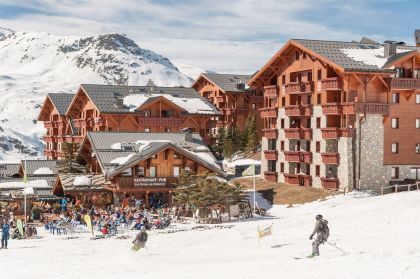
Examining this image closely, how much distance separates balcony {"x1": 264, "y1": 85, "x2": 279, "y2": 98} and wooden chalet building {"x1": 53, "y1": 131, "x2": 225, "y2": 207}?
12.7 m

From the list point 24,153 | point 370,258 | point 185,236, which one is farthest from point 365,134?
point 24,153

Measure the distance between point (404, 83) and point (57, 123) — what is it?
5025 cm

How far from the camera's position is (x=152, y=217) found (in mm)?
43844

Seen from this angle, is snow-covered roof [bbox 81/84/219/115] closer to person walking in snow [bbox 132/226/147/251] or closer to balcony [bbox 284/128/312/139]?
balcony [bbox 284/128/312/139]

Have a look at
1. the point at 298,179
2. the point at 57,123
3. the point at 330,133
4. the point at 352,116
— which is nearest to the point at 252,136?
the point at 298,179

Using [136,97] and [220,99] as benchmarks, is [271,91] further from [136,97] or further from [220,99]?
[220,99]

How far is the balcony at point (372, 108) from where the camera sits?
52100 mm

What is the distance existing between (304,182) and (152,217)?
17285mm

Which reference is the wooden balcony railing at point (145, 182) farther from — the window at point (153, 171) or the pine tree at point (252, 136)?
the pine tree at point (252, 136)

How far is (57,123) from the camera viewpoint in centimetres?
8988

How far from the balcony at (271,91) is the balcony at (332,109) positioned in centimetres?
831

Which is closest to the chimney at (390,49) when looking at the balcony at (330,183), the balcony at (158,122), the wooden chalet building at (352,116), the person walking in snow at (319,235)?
the wooden chalet building at (352,116)

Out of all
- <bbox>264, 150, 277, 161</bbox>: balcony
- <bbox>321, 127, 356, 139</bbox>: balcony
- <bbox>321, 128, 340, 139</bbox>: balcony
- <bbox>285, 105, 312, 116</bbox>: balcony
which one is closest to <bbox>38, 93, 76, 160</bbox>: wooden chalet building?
<bbox>264, 150, 277, 161</bbox>: balcony

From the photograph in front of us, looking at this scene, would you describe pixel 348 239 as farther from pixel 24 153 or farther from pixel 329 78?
pixel 24 153
